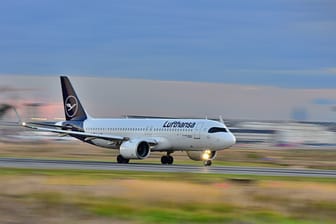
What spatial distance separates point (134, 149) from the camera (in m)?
61.0

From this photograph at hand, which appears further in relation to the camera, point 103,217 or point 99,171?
point 99,171

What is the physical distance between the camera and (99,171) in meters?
45.6

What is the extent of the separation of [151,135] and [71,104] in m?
11.8

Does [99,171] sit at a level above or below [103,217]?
above

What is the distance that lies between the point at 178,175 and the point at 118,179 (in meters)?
4.94

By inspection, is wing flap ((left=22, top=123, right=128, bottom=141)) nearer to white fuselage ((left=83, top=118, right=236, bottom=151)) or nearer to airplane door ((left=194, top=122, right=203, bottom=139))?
white fuselage ((left=83, top=118, right=236, bottom=151))

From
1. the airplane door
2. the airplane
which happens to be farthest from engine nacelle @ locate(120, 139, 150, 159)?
the airplane door

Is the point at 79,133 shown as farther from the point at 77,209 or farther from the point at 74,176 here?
the point at 77,209

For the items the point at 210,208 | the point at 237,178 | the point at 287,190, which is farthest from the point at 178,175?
the point at 210,208

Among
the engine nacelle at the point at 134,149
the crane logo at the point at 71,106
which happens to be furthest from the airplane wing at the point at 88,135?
the crane logo at the point at 71,106

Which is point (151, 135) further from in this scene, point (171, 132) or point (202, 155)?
point (202, 155)

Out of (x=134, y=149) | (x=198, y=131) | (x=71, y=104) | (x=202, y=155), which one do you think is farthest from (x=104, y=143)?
(x=198, y=131)

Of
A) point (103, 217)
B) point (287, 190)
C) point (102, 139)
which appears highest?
point (102, 139)

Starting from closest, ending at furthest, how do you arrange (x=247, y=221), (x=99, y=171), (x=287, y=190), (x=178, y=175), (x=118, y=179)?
(x=247, y=221)
(x=287, y=190)
(x=118, y=179)
(x=178, y=175)
(x=99, y=171)
